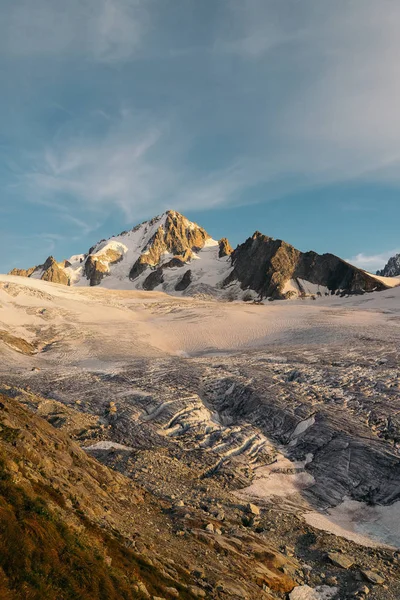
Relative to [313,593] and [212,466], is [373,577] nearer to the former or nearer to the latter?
[313,593]

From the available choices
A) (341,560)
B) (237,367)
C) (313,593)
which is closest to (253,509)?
(341,560)

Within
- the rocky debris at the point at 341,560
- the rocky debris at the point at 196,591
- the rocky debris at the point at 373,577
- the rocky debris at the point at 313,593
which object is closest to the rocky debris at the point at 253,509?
the rocky debris at the point at 341,560

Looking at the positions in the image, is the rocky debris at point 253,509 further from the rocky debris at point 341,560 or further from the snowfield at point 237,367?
the rocky debris at point 341,560

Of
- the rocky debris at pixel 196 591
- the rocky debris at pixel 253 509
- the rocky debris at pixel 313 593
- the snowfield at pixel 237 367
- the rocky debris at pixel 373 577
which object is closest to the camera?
the rocky debris at pixel 196 591

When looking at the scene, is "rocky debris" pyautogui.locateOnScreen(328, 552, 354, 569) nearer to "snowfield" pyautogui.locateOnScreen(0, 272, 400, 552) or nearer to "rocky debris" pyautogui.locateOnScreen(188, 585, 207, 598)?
"snowfield" pyautogui.locateOnScreen(0, 272, 400, 552)

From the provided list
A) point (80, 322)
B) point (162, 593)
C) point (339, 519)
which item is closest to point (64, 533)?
point (162, 593)

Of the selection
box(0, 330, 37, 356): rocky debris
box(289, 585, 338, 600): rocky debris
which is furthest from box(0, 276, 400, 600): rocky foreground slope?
box(0, 330, 37, 356): rocky debris
